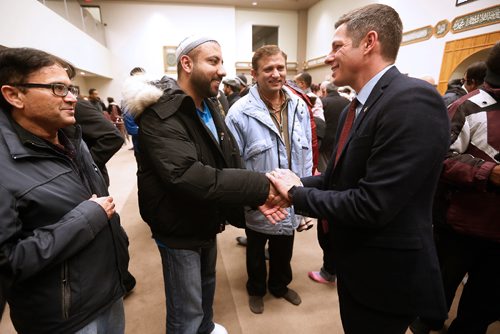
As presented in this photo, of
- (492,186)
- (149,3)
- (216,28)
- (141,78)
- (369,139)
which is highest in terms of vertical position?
(149,3)

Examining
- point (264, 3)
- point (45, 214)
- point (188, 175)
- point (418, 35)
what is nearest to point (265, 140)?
point (188, 175)

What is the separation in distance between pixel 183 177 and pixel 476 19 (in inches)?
289

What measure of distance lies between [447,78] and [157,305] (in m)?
7.60

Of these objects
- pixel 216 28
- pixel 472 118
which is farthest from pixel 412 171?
pixel 216 28

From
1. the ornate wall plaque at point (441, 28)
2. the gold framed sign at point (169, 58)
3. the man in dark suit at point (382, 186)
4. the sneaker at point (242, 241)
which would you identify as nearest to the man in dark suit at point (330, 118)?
the sneaker at point (242, 241)

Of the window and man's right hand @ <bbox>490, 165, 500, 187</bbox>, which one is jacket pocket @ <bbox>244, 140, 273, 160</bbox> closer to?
man's right hand @ <bbox>490, 165, 500, 187</bbox>

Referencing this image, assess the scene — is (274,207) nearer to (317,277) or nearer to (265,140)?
(265,140)

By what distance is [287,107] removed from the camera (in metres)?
1.97

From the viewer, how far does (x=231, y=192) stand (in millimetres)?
1218

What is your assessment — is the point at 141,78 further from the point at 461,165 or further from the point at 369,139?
the point at 461,165

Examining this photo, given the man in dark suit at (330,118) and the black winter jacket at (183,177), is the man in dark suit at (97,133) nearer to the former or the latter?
the black winter jacket at (183,177)

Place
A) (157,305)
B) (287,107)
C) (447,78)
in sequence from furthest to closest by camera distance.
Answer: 1. (447,78)
2. (157,305)
3. (287,107)

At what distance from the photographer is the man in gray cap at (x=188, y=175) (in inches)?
45.6

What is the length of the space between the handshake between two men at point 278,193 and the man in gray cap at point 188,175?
20mm
